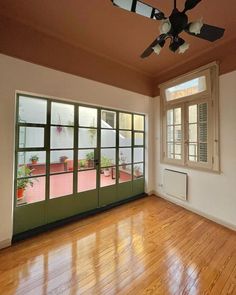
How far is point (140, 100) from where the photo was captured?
154 inches

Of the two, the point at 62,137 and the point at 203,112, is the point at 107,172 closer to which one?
the point at 62,137

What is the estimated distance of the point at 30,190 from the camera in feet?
8.40

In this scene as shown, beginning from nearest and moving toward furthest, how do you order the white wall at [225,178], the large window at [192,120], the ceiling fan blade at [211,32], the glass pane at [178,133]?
the ceiling fan blade at [211,32], the white wall at [225,178], the large window at [192,120], the glass pane at [178,133]

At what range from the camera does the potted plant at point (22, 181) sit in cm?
245

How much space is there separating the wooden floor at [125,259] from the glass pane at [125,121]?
1951 millimetres

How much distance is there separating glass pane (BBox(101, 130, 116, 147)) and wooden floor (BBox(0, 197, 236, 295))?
4.79 feet

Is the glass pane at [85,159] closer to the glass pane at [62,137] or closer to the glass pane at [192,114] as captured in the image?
the glass pane at [62,137]

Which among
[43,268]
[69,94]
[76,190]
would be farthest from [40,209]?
[69,94]

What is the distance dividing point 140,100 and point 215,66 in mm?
1581

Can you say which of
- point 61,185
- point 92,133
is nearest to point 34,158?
point 61,185

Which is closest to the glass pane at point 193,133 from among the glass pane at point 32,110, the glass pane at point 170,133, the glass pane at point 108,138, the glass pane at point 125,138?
the glass pane at point 170,133

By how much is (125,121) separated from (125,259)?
263 centimetres

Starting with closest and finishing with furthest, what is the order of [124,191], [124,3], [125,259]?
[124,3], [125,259], [124,191]

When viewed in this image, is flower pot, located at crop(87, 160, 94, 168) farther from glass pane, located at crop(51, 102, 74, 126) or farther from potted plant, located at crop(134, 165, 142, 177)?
potted plant, located at crop(134, 165, 142, 177)
